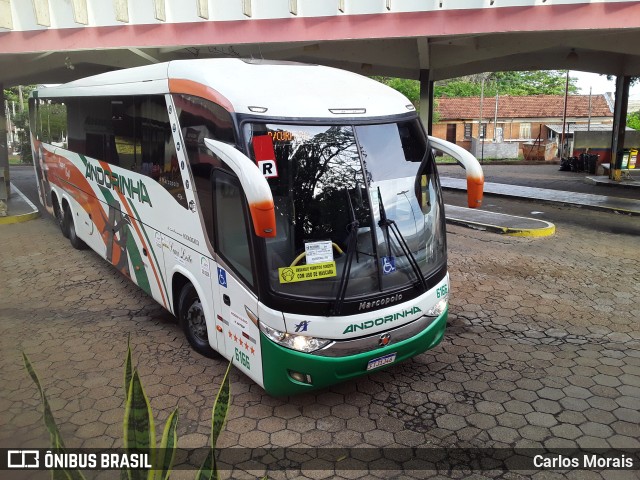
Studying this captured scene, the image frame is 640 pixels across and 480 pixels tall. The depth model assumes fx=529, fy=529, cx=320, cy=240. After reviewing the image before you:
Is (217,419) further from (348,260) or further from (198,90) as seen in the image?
(198,90)

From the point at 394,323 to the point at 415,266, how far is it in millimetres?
551

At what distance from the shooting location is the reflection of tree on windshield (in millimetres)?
4496

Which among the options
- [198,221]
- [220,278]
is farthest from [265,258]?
[198,221]

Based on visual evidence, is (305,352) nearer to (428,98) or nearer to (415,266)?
(415,266)

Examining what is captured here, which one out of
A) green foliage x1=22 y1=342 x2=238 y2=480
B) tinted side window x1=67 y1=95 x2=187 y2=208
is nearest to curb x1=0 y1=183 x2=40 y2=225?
tinted side window x1=67 y1=95 x2=187 y2=208

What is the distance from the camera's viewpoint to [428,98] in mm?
17656

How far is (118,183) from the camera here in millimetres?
7480

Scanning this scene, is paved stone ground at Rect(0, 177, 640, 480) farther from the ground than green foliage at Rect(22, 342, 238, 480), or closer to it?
closer to it

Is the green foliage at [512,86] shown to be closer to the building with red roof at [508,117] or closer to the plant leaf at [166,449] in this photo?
the building with red roof at [508,117]

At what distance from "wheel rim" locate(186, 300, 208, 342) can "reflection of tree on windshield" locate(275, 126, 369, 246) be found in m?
1.96

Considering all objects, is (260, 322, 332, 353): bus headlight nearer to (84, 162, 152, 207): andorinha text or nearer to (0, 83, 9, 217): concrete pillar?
(84, 162, 152, 207): andorinha text

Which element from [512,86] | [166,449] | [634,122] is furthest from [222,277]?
[512,86]

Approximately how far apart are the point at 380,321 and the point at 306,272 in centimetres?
81

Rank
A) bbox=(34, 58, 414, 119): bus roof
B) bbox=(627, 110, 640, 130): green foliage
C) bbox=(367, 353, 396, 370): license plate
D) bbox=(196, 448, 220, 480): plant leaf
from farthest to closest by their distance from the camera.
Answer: bbox=(627, 110, 640, 130): green foliage < bbox=(367, 353, 396, 370): license plate < bbox=(34, 58, 414, 119): bus roof < bbox=(196, 448, 220, 480): plant leaf
